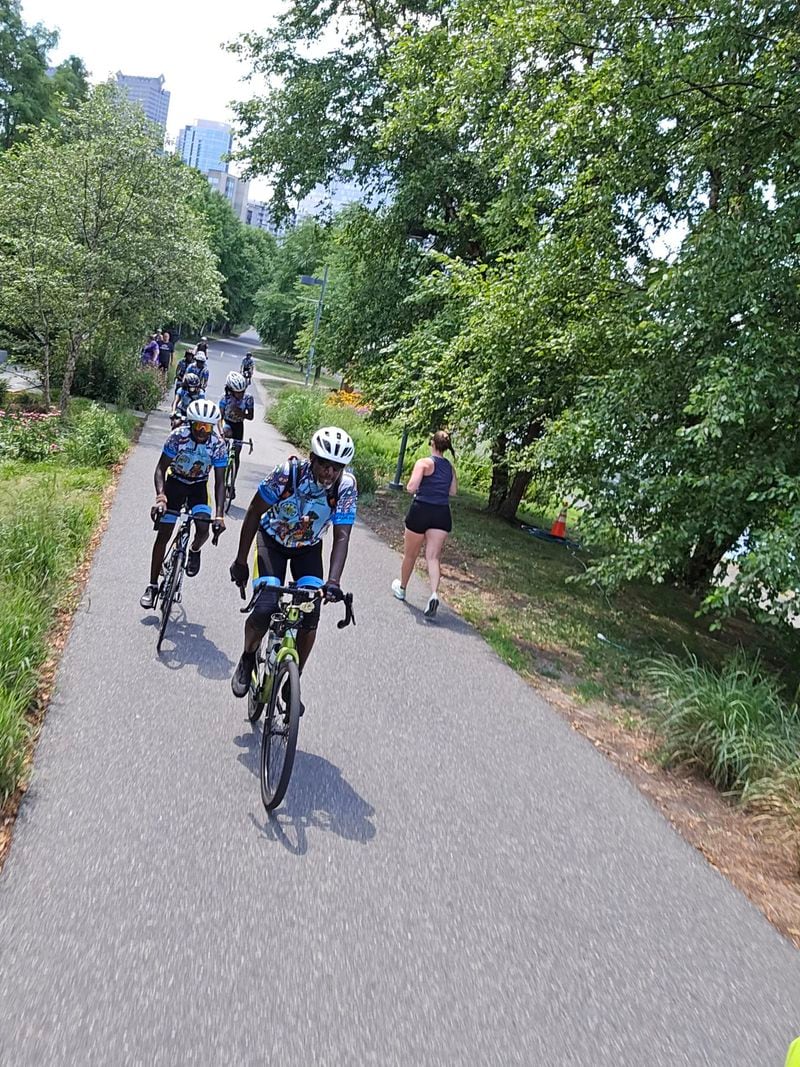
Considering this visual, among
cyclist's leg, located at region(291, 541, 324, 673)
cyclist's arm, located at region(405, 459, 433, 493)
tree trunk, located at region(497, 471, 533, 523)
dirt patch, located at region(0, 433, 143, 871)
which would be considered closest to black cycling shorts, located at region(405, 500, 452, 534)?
cyclist's arm, located at region(405, 459, 433, 493)

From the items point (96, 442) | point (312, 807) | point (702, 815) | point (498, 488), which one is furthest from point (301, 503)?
point (498, 488)

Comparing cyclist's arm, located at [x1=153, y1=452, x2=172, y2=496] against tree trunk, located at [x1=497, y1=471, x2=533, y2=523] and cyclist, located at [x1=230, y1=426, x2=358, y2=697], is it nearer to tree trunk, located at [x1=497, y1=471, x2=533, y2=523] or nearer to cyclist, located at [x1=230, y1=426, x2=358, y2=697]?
cyclist, located at [x1=230, y1=426, x2=358, y2=697]

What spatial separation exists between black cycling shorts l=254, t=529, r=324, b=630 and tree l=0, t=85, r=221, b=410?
12.8 meters

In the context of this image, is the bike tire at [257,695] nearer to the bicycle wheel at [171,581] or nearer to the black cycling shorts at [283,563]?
the black cycling shorts at [283,563]

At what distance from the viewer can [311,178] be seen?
1798 cm

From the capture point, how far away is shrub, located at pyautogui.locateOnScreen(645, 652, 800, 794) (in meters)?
5.87

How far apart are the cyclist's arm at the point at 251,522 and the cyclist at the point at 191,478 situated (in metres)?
→ 1.68

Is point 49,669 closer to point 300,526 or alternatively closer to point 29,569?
point 29,569

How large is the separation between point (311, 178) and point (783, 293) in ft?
42.3

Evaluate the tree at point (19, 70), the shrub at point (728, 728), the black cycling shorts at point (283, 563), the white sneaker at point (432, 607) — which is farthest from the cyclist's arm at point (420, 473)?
the tree at point (19, 70)

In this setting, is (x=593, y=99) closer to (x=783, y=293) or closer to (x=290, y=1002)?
(x=783, y=293)

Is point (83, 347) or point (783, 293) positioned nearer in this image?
point (783, 293)

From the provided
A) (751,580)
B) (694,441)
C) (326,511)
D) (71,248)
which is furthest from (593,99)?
(71,248)

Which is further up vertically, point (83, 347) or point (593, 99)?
point (593, 99)
